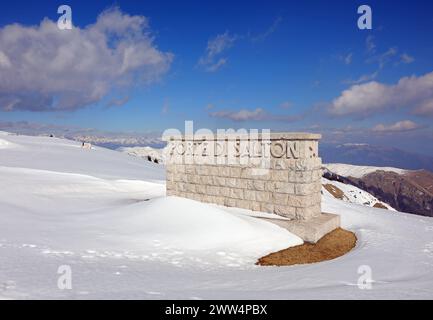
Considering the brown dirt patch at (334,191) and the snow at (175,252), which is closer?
the snow at (175,252)

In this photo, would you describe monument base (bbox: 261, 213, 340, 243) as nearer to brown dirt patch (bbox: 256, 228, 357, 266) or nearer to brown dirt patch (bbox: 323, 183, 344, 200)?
brown dirt patch (bbox: 256, 228, 357, 266)

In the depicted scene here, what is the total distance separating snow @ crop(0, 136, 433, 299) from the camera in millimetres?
4438

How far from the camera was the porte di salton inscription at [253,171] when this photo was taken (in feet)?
30.5

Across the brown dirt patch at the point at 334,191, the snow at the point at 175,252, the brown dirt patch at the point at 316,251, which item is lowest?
the brown dirt patch at the point at 316,251

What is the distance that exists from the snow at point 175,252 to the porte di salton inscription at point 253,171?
0.75m

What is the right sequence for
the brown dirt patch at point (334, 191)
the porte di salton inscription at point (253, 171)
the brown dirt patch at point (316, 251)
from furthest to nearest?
the brown dirt patch at point (334, 191) → the porte di salton inscription at point (253, 171) → the brown dirt patch at point (316, 251)

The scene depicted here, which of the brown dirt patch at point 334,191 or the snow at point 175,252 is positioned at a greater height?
the brown dirt patch at point 334,191

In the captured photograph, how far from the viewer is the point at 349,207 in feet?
47.0

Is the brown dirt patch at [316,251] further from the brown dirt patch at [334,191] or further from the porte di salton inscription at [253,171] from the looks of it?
the brown dirt patch at [334,191]

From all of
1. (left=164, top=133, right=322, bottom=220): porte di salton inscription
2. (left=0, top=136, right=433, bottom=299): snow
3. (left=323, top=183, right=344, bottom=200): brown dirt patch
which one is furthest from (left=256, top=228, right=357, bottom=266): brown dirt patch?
(left=323, top=183, right=344, bottom=200): brown dirt patch

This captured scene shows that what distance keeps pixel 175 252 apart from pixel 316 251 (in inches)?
154

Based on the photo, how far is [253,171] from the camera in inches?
399

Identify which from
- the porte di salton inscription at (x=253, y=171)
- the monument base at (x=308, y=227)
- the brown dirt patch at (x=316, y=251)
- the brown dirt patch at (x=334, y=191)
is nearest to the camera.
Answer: the brown dirt patch at (x=316, y=251)

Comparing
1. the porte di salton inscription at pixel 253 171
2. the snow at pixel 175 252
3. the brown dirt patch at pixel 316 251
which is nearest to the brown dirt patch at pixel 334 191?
the snow at pixel 175 252
